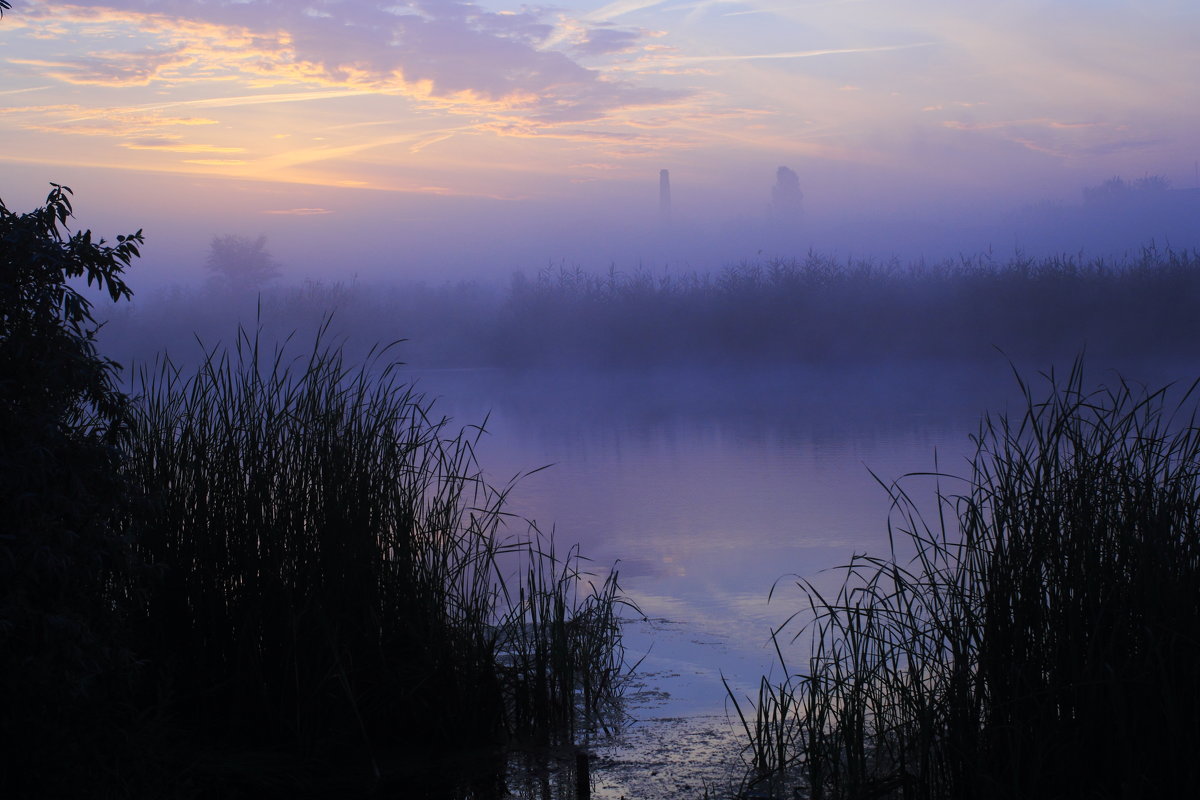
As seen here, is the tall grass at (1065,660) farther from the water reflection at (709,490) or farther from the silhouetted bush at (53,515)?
the silhouetted bush at (53,515)

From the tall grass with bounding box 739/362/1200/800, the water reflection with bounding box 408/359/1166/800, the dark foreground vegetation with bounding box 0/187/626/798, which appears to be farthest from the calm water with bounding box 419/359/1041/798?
the tall grass with bounding box 739/362/1200/800

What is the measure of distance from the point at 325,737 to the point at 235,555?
1.85ft

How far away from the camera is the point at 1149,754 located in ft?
6.82

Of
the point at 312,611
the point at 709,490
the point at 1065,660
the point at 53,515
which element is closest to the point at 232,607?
the point at 312,611

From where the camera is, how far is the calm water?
389 cm

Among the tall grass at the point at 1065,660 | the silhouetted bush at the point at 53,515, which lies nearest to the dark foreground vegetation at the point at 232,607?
the silhouetted bush at the point at 53,515

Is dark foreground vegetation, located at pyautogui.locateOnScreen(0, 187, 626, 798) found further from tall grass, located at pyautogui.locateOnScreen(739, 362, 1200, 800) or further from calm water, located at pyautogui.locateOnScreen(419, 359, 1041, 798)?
tall grass, located at pyautogui.locateOnScreen(739, 362, 1200, 800)

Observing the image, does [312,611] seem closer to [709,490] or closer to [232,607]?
[232,607]

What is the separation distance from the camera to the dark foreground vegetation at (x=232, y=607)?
2.18 metres

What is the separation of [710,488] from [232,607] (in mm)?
6262

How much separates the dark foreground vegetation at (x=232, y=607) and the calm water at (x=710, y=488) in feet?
1.51

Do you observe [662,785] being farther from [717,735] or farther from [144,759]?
[144,759]

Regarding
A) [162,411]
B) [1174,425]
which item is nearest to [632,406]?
[1174,425]

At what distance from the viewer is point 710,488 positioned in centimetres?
891
